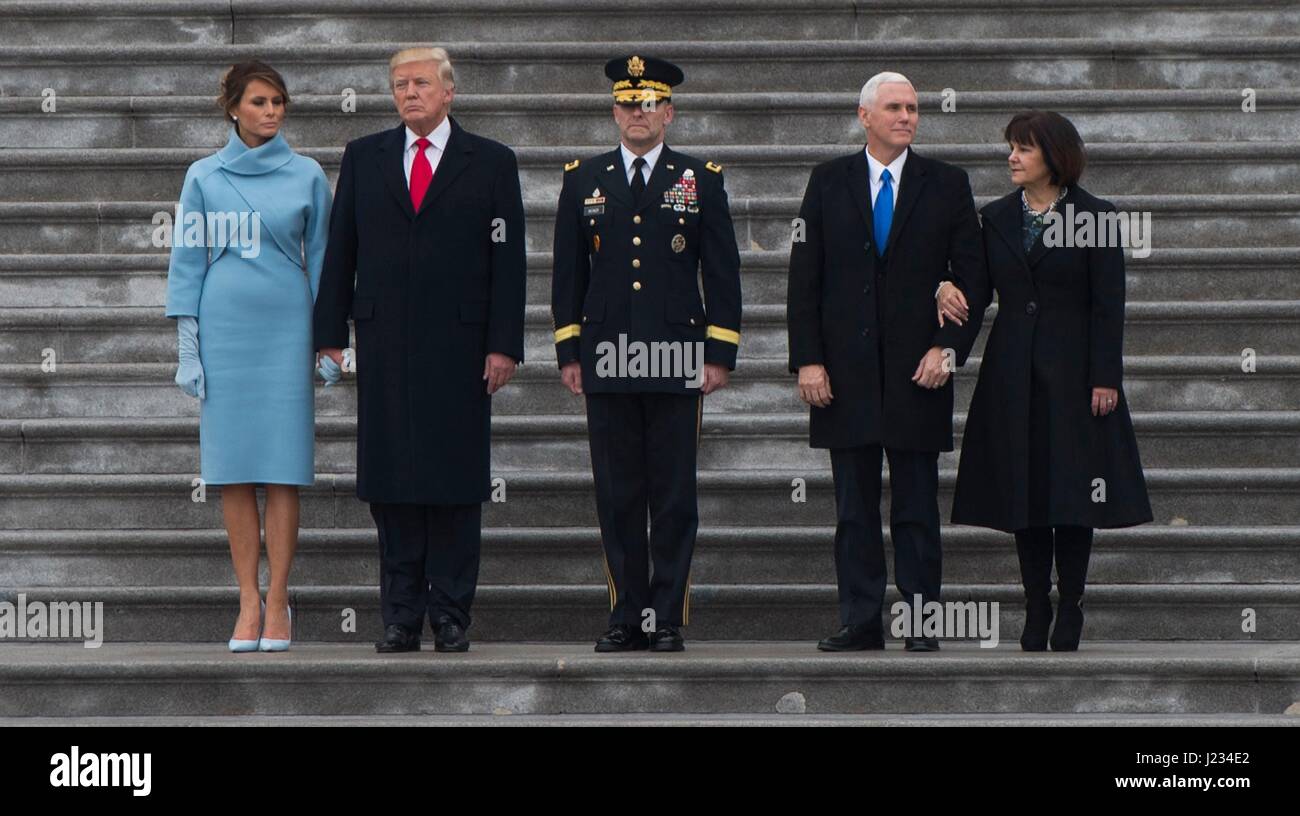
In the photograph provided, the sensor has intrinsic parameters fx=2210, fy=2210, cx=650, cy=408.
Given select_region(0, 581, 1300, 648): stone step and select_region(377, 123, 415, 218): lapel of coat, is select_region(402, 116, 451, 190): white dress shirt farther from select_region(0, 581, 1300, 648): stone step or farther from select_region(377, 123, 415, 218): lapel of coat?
select_region(0, 581, 1300, 648): stone step

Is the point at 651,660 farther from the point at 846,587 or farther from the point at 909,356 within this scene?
the point at 909,356

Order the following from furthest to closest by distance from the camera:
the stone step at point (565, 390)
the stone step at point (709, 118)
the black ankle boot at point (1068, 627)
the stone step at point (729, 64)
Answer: the stone step at point (729, 64)
the stone step at point (709, 118)
the stone step at point (565, 390)
the black ankle boot at point (1068, 627)

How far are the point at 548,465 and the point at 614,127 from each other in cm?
215

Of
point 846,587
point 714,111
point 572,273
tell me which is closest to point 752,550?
point 846,587

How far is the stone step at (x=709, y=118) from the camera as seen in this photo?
10422 mm

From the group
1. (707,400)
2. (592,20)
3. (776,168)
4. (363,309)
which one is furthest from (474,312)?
(592,20)

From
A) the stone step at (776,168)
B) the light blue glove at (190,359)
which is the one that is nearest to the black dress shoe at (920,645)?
the light blue glove at (190,359)

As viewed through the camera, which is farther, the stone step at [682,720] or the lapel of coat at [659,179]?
the lapel of coat at [659,179]

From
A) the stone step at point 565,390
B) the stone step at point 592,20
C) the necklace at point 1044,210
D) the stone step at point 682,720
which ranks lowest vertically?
the stone step at point 682,720

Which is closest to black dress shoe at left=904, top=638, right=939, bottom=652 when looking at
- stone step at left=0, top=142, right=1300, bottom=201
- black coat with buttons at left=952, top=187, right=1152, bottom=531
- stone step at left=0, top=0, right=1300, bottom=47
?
black coat with buttons at left=952, top=187, right=1152, bottom=531

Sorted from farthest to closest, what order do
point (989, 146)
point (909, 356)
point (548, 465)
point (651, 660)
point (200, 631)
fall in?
point (989, 146) < point (548, 465) < point (200, 631) < point (909, 356) < point (651, 660)

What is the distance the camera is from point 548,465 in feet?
29.9

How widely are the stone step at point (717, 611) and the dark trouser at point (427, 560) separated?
609mm

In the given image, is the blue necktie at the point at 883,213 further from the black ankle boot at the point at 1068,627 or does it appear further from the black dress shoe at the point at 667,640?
the black dress shoe at the point at 667,640
